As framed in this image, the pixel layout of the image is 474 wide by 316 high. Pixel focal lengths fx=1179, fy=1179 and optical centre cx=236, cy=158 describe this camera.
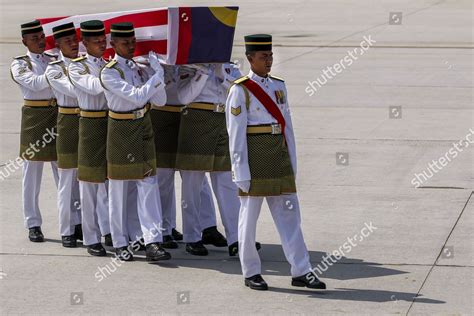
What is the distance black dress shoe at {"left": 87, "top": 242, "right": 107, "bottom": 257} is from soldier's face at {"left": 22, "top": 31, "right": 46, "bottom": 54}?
1860 millimetres

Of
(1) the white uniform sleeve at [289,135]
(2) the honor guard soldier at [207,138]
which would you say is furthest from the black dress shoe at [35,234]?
(1) the white uniform sleeve at [289,135]

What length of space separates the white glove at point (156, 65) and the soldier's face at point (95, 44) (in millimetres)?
403

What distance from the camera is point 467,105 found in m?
16.8

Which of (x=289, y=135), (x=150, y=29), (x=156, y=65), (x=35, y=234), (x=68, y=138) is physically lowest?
(x=35, y=234)

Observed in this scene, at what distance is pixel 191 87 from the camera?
10.1m

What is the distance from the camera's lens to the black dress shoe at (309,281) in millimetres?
9016

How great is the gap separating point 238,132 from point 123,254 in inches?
69.5

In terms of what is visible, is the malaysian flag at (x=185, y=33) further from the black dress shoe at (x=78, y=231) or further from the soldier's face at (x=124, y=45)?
the black dress shoe at (x=78, y=231)

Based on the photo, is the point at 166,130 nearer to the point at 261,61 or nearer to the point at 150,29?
the point at 150,29

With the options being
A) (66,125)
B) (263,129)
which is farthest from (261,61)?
(66,125)

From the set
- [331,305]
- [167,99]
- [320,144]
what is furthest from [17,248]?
[320,144]

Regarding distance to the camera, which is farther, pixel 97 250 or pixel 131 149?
pixel 97 250

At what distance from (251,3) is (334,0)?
90.9 inches

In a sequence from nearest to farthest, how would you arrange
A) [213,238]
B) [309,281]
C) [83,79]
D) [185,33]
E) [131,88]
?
1. [309,281]
2. [131,88]
3. [83,79]
4. [185,33]
5. [213,238]
